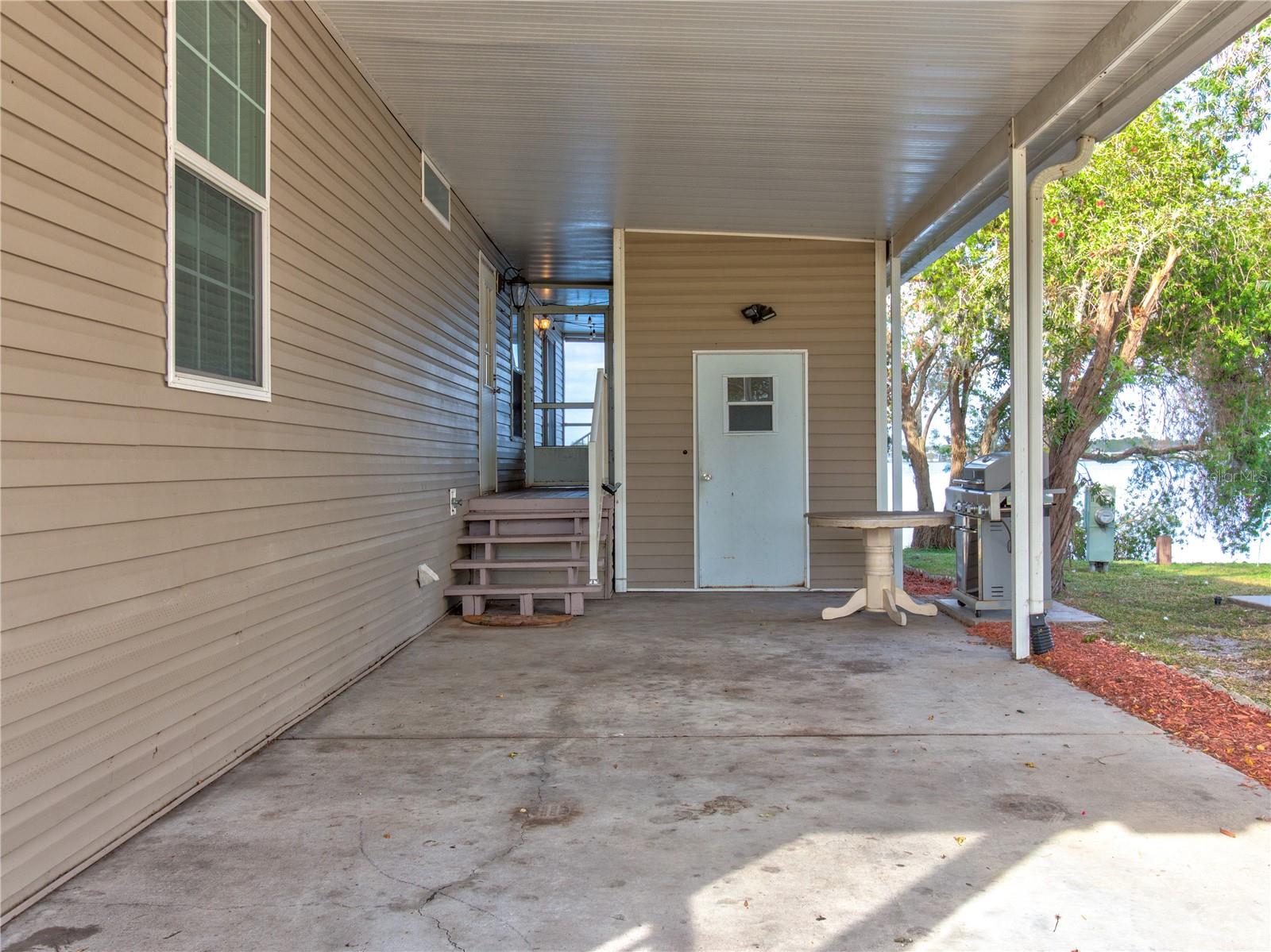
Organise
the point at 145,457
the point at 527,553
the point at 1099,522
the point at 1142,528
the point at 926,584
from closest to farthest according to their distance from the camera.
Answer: the point at 145,457, the point at 527,553, the point at 926,584, the point at 1099,522, the point at 1142,528

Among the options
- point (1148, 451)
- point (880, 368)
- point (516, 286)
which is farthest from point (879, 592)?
point (1148, 451)

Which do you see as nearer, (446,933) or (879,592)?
(446,933)

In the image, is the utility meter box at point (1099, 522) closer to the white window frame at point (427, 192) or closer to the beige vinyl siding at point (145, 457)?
the white window frame at point (427, 192)

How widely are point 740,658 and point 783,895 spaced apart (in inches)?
109

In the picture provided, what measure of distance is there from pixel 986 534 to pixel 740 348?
265 centimetres

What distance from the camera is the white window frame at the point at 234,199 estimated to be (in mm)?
2762

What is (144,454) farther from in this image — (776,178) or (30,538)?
(776,178)

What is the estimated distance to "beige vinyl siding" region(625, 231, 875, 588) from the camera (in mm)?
7566

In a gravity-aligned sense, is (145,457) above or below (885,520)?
above

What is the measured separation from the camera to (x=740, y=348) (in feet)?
24.8

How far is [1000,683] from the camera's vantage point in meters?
4.38

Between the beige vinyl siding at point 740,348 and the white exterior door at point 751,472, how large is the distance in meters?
0.10

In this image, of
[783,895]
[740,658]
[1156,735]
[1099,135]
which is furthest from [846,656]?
[1099,135]

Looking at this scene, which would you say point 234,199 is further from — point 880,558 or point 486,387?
point 880,558
